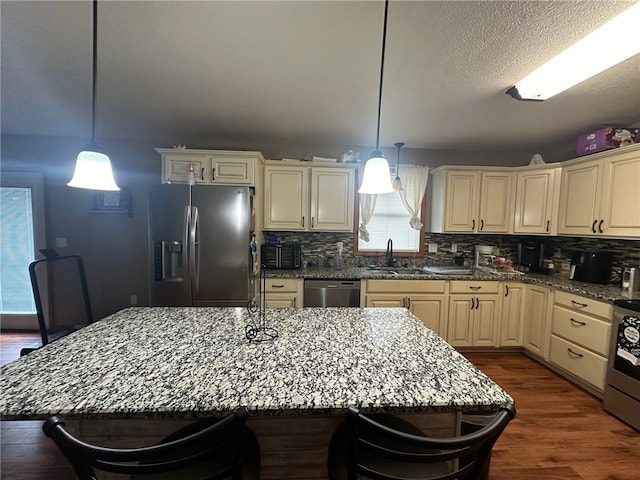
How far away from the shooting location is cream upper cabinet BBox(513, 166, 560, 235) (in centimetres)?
305

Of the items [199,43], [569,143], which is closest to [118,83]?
[199,43]

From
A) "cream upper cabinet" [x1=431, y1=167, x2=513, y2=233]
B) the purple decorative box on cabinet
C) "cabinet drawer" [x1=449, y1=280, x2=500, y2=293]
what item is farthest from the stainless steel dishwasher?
the purple decorative box on cabinet

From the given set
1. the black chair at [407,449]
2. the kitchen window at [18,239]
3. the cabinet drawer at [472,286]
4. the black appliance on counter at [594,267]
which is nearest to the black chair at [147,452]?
the black chair at [407,449]

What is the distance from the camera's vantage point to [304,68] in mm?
1811

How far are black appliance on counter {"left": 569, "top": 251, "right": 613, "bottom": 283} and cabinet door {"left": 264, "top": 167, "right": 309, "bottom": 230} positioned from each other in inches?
113

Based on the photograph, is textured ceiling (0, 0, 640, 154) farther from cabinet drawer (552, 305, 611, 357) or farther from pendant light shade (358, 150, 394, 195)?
cabinet drawer (552, 305, 611, 357)

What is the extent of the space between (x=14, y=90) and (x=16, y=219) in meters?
2.10

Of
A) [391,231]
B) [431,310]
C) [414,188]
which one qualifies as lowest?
[431,310]

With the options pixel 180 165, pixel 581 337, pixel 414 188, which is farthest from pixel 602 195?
pixel 180 165

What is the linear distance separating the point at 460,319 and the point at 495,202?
1.48 m

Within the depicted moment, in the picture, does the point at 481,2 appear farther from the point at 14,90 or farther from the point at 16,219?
the point at 16,219

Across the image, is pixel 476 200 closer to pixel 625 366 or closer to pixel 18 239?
pixel 625 366

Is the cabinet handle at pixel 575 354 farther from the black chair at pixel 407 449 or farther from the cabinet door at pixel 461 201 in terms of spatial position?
the black chair at pixel 407 449

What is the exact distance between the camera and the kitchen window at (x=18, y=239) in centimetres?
344
